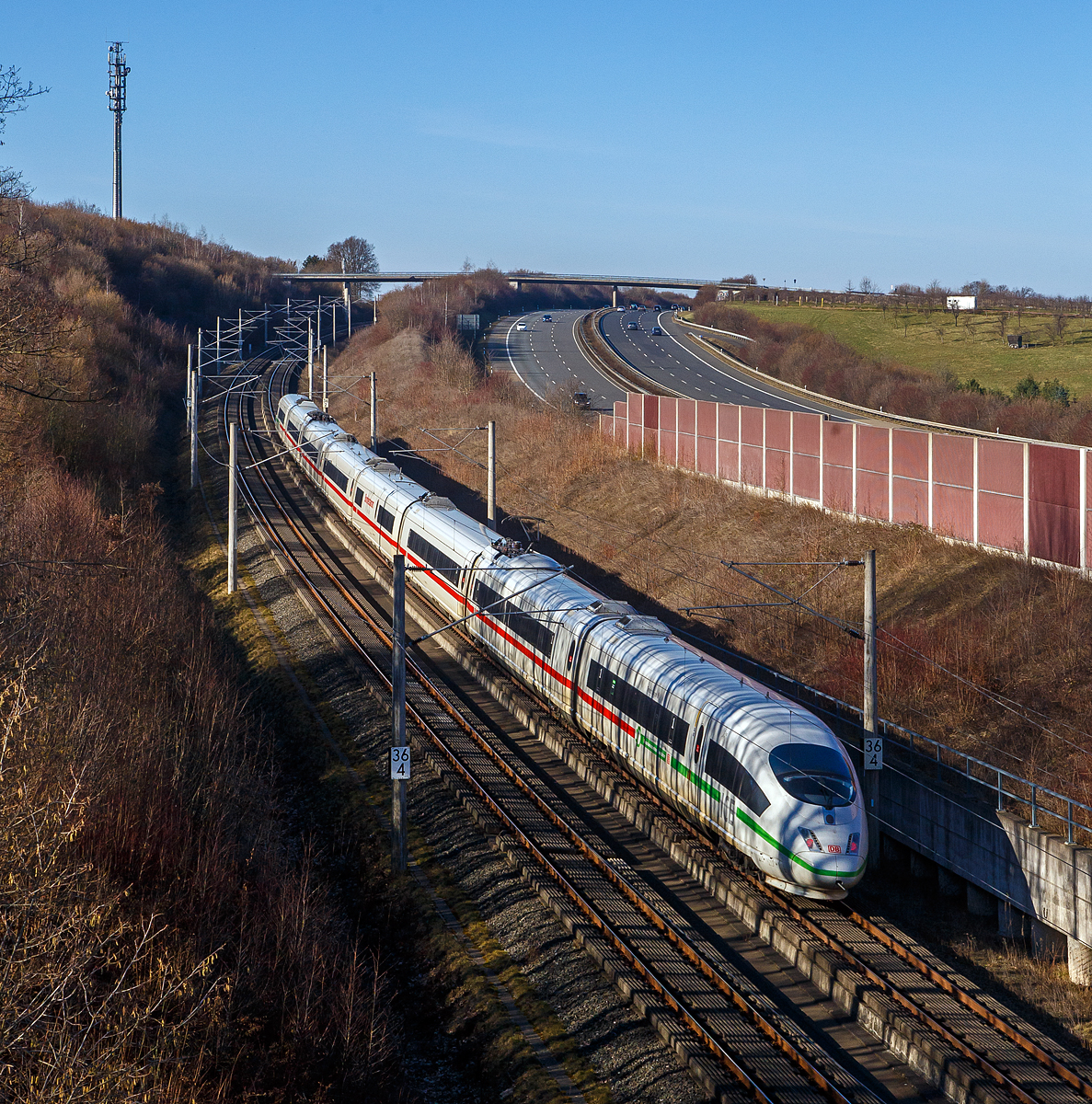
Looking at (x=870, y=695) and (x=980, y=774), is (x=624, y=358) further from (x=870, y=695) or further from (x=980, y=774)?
(x=870, y=695)

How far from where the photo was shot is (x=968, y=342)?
255ft

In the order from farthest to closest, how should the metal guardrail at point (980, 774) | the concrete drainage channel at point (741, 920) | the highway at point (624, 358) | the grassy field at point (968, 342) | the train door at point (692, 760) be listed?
the grassy field at point (968, 342) < the highway at point (624, 358) < the train door at point (692, 760) < the metal guardrail at point (980, 774) < the concrete drainage channel at point (741, 920)

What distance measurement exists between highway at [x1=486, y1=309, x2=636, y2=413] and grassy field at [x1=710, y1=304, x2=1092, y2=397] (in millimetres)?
19546

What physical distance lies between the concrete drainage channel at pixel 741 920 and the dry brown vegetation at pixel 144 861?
3303 millimetres

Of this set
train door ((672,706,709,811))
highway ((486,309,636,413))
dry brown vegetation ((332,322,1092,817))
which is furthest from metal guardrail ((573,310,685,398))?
train door ((672,706,709,811))

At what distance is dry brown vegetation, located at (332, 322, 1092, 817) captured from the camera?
889 inches

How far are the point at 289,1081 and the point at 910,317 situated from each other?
291 ft

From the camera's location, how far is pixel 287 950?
47.7 feet

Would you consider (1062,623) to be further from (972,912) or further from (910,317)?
(910,317)

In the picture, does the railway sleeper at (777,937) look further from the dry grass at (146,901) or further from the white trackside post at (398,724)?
the dry grass at (146,901)

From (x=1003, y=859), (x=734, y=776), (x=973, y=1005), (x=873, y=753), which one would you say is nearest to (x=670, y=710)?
(x=734, y=776)

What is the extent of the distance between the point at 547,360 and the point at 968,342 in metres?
31.6

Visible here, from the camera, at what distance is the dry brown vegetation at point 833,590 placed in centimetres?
2258

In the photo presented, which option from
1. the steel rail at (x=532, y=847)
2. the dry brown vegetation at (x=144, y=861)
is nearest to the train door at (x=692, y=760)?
the steel rail at (x=532, y=847)
